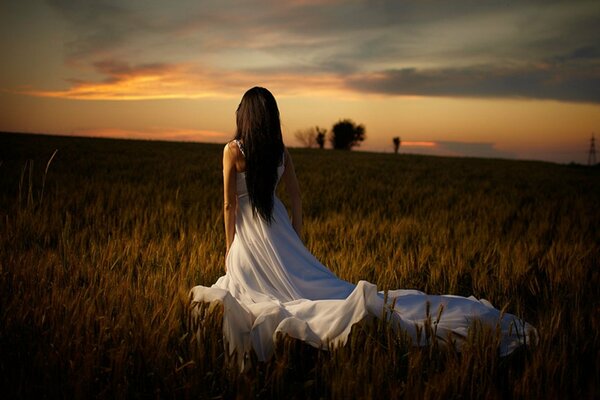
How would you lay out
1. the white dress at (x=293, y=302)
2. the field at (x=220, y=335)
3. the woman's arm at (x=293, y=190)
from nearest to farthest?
1. the field at (x=220, y=335)
2. the white dress at (x=293, y=302)
3. the woman's arm at (x=293, y=190)

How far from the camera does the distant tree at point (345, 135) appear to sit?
9219 centimetres

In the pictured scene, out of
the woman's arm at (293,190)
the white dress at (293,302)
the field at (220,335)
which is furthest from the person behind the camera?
the woman's arm at (293,190)

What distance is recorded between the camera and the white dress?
7.00ft

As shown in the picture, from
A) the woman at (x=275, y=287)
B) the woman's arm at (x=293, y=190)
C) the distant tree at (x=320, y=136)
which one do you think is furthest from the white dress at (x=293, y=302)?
the distant tree at (x=320, y=136)

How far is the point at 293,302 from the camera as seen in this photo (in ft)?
8.14

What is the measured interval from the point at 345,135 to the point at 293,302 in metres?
91.5

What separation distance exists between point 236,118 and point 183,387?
171cm

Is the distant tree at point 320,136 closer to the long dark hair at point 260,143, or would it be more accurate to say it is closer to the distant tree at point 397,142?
the distant tree at point 397,142

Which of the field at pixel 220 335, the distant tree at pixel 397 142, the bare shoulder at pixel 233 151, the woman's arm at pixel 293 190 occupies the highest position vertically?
the distant tree at pixel 397 142

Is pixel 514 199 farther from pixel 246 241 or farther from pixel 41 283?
pixel 41 283

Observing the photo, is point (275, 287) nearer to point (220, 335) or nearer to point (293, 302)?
point (293, 302)

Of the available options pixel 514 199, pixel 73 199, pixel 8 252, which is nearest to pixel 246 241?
pixel 8 252

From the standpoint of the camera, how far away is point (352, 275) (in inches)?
131

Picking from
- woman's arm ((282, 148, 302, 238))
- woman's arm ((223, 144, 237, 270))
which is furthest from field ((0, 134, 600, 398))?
woman's arm ((282, 148, 302, 238))
